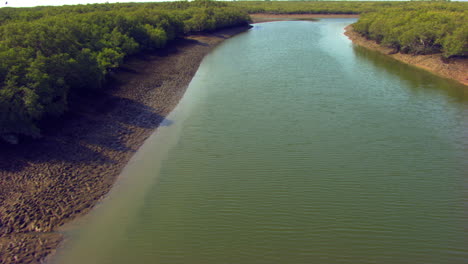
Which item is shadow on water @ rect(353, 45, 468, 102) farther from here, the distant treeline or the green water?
the distant treeline

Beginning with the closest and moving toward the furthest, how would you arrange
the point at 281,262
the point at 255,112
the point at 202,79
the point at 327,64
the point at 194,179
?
1. the point at 281,262
2. the point at 194,179
3. the point at 255,112
4. the point at 202,79
5. the point at 327,64

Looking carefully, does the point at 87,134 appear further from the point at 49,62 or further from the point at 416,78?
the point at 416,78

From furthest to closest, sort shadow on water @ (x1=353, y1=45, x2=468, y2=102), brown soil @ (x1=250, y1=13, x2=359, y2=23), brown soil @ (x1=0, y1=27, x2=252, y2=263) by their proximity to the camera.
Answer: brown soil @ (x1=250, y1=13, x2=359, y2=23) < shadow on water @ (x1=353, y1=45, x2=468, y2=102) < brown soil @ (x1=0, y1=27, x2=252, y2=263)

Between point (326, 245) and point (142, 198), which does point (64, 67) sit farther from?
point (326, 245)

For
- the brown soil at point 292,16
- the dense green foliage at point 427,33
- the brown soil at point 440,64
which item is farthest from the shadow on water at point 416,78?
the brown soil at point 292,16

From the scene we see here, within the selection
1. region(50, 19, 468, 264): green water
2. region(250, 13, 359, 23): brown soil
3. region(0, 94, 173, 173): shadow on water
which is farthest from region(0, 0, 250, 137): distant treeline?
region(250, 13, 359, 23): brown soil

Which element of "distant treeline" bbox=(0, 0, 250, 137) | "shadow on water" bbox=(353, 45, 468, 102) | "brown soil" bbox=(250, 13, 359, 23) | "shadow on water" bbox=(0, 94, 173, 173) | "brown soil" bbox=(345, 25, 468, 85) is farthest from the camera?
"brown soil" bbox=(250, 13, 359, 23)

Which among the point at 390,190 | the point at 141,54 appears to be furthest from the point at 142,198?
the point at 141,54
